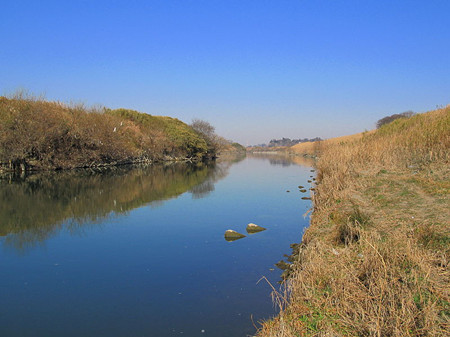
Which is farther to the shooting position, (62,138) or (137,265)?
(62,138)

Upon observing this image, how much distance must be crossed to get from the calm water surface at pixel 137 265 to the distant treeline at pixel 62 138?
12076 mm

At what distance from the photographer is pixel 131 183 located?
883 inches

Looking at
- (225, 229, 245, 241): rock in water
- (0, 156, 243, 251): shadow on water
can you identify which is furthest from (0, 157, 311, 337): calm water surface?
(225, 229, 245, 241): rock in water

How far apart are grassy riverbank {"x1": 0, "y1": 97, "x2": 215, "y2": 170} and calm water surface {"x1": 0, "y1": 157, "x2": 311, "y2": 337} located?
12.0 meters

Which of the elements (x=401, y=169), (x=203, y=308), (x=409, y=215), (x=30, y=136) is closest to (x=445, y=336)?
(x=203, y=308)

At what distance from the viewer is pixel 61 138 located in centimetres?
2948

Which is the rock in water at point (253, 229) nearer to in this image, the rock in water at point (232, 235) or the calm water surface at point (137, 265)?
the calm water surface at point (137, 265)

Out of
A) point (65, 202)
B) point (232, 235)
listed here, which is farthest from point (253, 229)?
point (65, 202)

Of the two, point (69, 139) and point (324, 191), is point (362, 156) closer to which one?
point (324, 191)

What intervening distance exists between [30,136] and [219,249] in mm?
23235

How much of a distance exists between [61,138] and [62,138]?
0.09 meters

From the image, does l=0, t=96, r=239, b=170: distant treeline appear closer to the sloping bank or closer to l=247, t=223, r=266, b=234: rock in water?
l=247, t=223, r=266, b=234: rock in water

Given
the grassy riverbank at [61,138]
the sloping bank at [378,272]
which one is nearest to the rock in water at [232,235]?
the sloping bank at [378,272]

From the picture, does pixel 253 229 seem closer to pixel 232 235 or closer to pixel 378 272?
pixel 232 235
